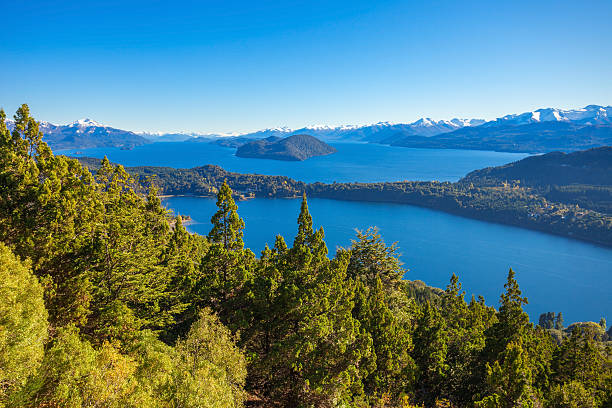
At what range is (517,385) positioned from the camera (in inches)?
813

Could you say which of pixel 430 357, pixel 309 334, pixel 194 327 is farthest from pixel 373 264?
pixel 194 327

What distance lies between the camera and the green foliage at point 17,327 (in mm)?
11539

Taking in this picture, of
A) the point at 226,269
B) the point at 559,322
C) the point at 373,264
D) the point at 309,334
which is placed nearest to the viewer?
the point at 309,334

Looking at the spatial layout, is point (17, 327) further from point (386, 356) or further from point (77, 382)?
point (386, 356)

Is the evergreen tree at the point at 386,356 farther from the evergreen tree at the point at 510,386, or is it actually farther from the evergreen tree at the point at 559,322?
the evergreen tree at the point at 559,322

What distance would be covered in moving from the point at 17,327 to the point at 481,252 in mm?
153241

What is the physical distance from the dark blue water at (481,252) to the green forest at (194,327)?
285 ft

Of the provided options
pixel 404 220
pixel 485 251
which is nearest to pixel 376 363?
pixel 485 251

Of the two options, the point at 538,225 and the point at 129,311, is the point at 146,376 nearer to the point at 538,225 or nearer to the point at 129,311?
the point at 129,311

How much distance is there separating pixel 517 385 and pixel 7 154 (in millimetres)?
35171

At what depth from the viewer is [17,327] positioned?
40.4 ft

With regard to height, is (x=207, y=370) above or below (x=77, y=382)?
below

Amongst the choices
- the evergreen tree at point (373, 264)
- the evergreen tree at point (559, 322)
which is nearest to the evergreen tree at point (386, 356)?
the evergreen tree at point (373, 264)

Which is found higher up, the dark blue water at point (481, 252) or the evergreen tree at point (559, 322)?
the dark blue water at point (481, 252)
